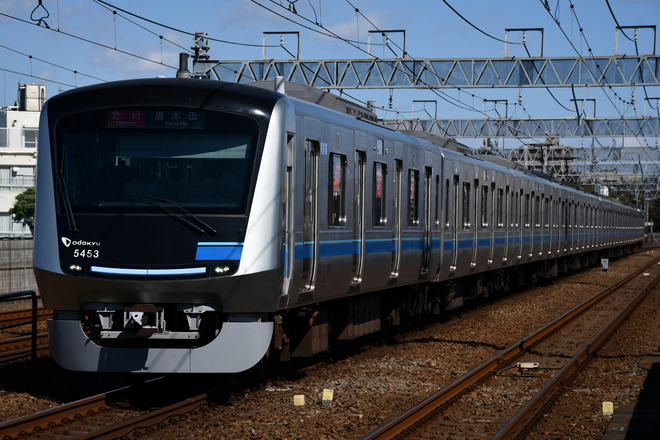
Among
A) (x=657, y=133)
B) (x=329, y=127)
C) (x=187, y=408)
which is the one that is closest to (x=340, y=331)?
(x=329, y=127)

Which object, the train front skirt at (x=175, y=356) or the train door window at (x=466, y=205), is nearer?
the train front skirt at (x=175, y=356)

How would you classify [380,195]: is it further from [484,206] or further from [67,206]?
[484,206]

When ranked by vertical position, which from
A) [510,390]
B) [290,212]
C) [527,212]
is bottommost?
[510,390]

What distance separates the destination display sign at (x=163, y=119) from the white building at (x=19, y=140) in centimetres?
4551

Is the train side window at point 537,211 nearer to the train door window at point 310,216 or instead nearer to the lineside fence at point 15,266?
the lineside fence at point 15,266

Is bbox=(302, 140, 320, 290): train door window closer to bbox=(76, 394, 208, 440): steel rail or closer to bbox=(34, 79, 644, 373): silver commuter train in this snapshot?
bbox=(34, 79, 644, 373): silver commuter train

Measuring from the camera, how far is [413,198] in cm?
1452

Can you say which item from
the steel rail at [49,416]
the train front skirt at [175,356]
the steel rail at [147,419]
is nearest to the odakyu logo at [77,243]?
the train front skirt at [175,356]

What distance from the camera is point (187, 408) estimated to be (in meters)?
9.12

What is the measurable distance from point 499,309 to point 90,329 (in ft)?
43.1

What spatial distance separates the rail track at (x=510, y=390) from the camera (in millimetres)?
8742

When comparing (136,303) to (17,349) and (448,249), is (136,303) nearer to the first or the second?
(17,349)

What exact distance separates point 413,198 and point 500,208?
7984mm

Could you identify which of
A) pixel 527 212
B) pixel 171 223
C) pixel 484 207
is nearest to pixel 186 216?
pixel 171 223
